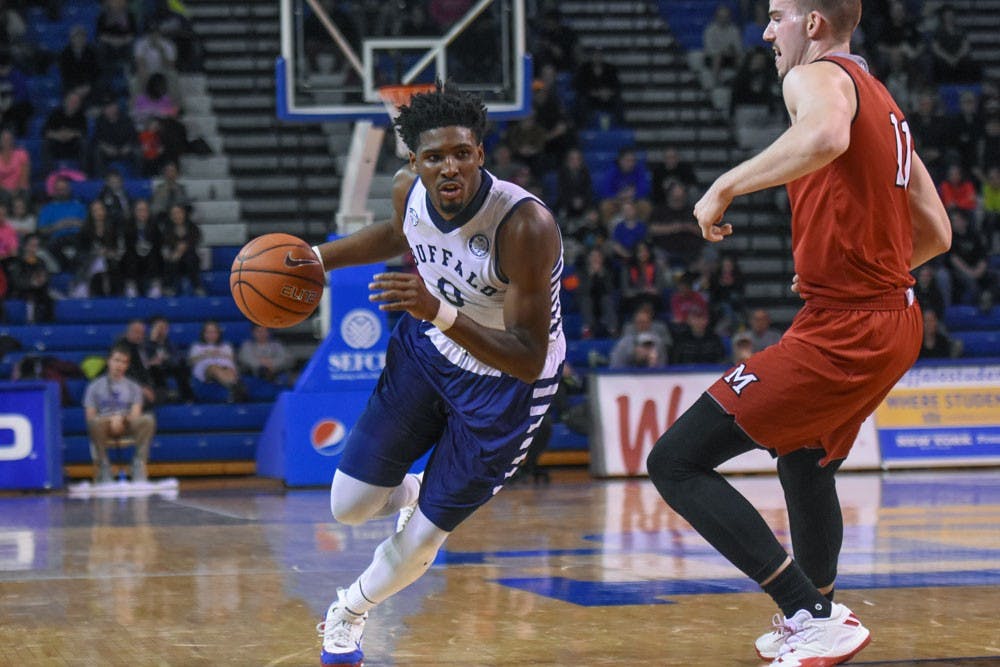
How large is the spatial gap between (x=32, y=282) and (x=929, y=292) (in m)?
9.39

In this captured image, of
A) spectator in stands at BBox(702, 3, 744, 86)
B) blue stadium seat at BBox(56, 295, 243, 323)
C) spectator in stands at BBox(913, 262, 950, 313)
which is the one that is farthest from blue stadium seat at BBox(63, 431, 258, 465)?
spectator in stands at BBox(702, 3, 744, 86)

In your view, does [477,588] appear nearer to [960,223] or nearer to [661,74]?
[960,223]

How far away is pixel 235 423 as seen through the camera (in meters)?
14.5

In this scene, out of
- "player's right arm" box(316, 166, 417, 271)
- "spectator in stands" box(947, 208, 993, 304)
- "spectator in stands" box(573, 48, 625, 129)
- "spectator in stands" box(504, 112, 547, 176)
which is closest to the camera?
"player's right arm" box(316, 166, 417, 271)

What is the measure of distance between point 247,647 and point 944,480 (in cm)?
919

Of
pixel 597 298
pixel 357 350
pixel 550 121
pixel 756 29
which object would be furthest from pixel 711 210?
pixel 756 29

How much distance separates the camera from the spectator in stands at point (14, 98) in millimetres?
16922

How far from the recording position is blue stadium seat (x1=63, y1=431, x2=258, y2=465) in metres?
14.3

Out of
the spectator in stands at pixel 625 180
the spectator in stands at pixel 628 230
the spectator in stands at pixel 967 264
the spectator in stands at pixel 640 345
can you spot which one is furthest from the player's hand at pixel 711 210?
the spectator in stands at pixel 967 264

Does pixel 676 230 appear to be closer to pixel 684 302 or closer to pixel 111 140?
pixel 684 302

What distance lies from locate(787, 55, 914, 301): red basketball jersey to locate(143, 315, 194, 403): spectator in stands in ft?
34.1

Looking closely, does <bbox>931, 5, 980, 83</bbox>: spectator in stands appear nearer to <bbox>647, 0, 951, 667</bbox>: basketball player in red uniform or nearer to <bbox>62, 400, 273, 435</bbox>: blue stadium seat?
<bbox>62, 400, 273, 435</bbox>: blue stadium seat

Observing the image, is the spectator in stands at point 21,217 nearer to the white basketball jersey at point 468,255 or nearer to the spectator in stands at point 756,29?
the spectator in stands at point 756,29

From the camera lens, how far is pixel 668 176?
57.2 ft
